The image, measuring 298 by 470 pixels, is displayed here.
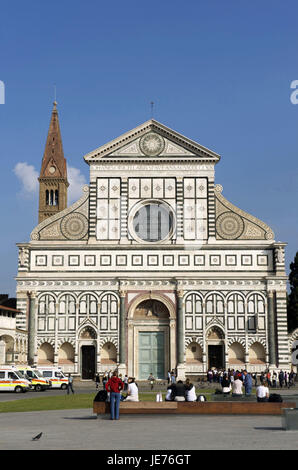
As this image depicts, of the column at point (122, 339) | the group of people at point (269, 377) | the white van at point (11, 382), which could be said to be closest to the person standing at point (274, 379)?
the group of people at point (269, 377)

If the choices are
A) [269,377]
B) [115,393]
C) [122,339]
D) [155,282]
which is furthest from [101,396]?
[155,282]

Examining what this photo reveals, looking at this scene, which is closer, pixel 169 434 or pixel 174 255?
pixel 169 434

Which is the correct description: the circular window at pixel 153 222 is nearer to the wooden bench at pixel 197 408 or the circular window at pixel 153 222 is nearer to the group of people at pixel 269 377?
the group of people at pixel 269 377

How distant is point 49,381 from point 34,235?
34.9 feet

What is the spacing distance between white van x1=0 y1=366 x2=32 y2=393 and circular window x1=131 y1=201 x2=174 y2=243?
535 inches

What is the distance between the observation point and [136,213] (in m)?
45.0

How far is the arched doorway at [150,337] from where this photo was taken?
43.5m

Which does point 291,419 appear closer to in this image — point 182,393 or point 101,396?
point 182,393

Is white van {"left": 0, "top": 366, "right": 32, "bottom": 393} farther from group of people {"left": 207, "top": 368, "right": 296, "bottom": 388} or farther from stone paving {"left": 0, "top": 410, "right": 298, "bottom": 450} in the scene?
stone paving {"left": 0, "top": 410, "right": 298, "bottom": 450}

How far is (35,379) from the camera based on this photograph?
36.7 m

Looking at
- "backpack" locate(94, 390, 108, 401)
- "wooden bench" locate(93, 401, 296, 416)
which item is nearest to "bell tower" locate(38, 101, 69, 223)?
"backpack" locate(94, 390, 108, 401)

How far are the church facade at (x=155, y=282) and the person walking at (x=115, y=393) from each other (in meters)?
25.9
